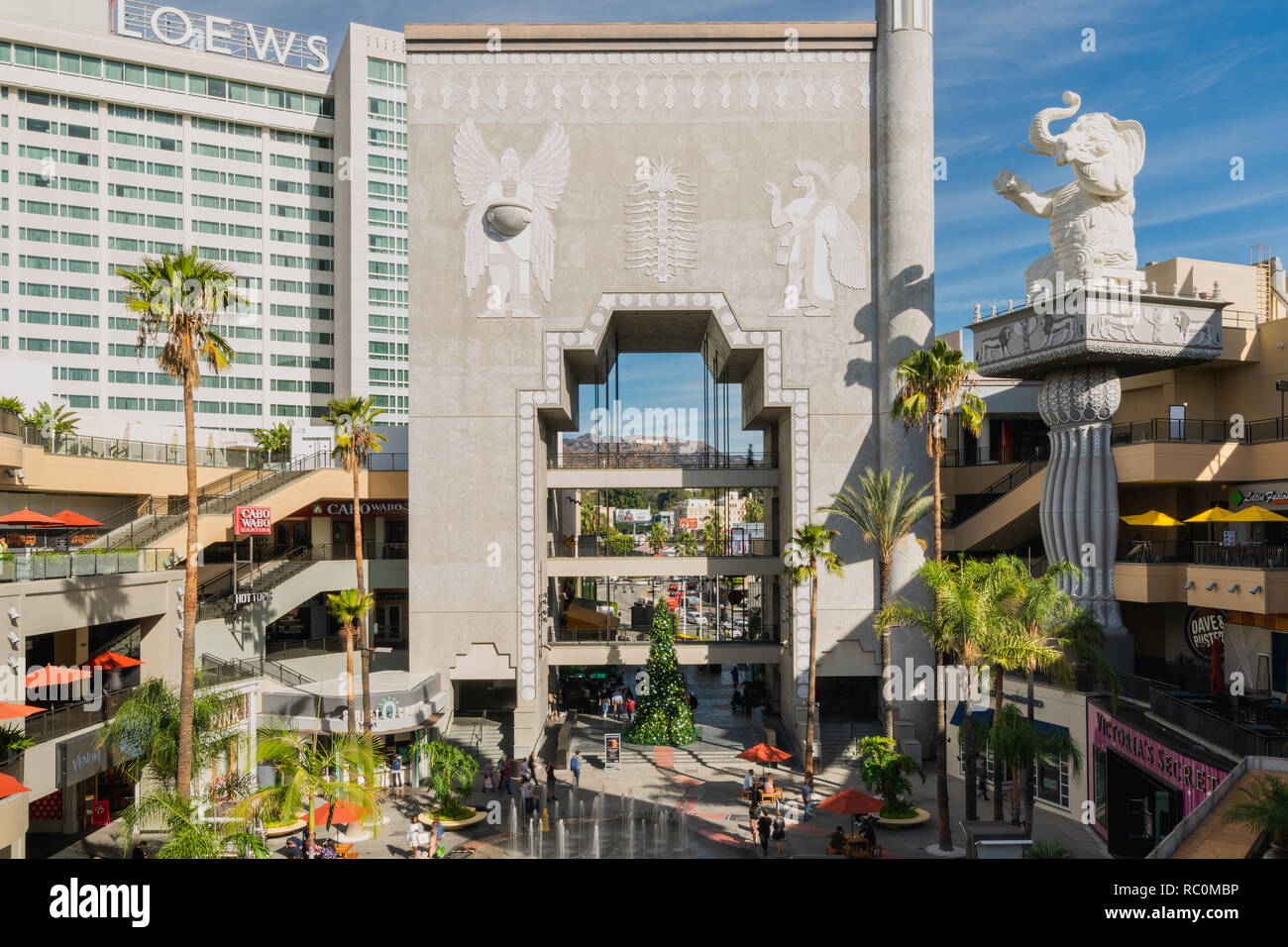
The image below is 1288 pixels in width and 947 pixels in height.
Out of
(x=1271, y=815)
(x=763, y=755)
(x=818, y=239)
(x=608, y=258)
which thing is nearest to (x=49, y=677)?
(x=763, y=755)

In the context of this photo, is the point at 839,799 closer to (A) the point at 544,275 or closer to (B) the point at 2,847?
(B) the point at 2,847

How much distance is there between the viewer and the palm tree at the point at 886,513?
3791 centimetres

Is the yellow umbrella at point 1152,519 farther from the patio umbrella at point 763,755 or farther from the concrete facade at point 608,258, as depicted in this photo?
the patio umbrella at point 763,755

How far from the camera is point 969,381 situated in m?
36.3

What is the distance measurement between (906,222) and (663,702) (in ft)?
79.4

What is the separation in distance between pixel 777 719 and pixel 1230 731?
85.2 ft

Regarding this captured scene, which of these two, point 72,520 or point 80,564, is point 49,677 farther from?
point 72,520

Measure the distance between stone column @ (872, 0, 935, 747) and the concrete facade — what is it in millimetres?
429

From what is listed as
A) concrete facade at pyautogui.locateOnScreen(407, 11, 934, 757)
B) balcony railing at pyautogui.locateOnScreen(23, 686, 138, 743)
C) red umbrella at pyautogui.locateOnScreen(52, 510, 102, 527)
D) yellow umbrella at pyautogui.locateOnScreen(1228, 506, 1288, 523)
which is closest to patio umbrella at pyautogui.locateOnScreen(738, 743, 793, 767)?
concrete facade at pyautogui.locateOnScreen(407, 11, 934, 757)

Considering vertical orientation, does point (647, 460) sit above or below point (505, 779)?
above

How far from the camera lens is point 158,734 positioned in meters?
26.2

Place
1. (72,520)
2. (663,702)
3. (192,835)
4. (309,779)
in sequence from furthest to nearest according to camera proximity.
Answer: (663,702)
(72,520)
(309,779)
(192,835)

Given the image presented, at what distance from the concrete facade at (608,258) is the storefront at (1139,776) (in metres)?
13.8
